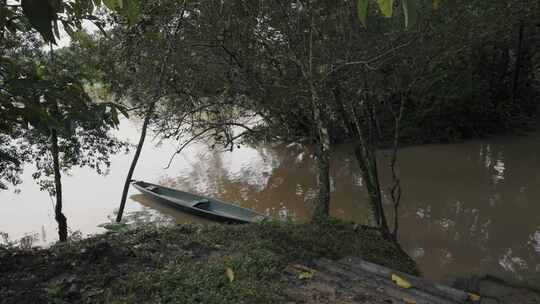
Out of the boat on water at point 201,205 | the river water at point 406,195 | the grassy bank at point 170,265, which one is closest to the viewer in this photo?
the grassy bank at point 170,265

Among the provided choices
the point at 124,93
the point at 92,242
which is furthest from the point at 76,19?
the point at 124,93

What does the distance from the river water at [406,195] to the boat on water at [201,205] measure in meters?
0.23

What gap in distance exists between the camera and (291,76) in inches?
195

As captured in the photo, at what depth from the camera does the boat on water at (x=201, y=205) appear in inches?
303

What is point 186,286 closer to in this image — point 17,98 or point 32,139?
point 17,98

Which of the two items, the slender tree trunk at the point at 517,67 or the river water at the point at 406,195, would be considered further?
the slender tree trunk at the point at 517,67

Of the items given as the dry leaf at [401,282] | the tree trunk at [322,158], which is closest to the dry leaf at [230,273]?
the dry leaf at [401,282]

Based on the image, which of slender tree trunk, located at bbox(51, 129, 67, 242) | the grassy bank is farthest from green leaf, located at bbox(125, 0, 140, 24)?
slender tree trunk, located at bbox(51, 129, 67, 242)

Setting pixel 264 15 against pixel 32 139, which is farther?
pixel 32 139

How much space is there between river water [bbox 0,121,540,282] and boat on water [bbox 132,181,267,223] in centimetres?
23

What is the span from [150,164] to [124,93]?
734 centimetres

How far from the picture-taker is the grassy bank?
243 cm

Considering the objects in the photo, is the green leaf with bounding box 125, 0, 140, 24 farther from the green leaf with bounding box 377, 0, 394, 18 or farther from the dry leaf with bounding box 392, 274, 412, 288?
the dry leaf with bounding box 392, 274, 412, 288

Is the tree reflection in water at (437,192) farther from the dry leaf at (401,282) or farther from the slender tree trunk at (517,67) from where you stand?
the dry leaf at (401,282)
